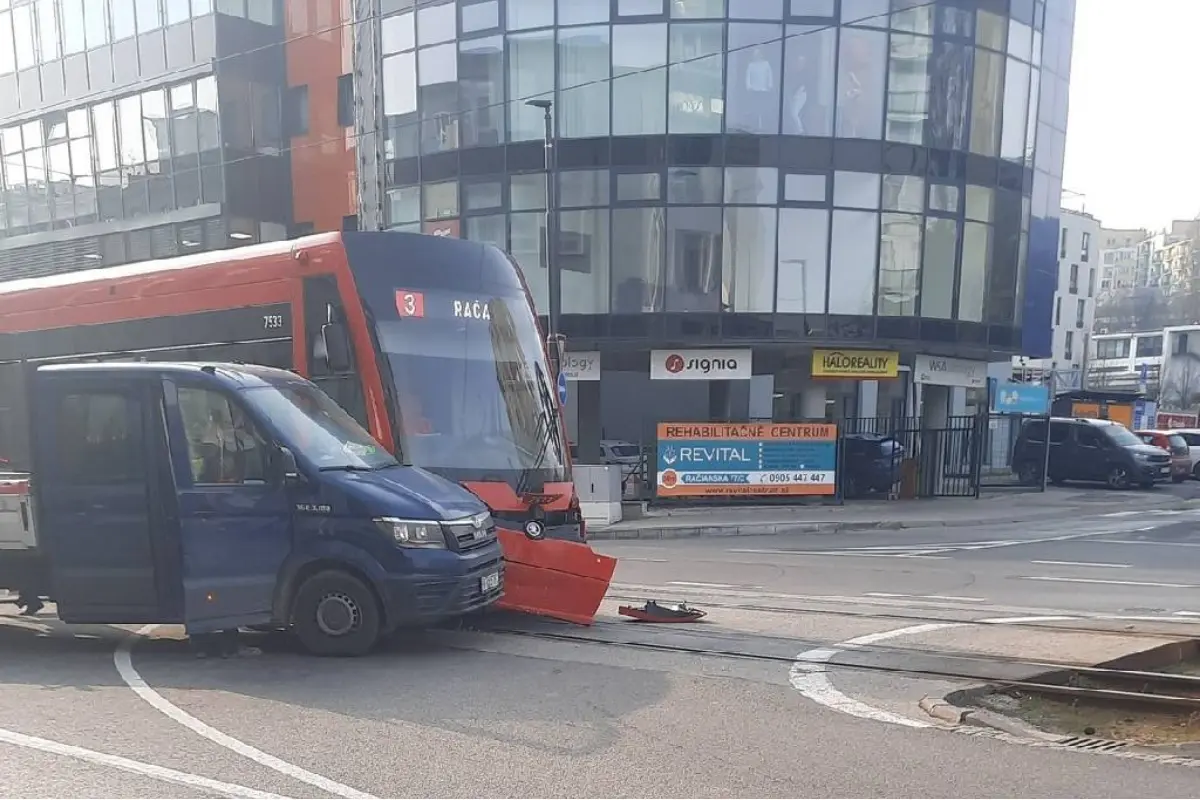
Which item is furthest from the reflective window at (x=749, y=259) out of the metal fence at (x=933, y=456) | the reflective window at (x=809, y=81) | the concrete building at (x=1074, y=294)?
the concrete building at (x=1074, y=294)

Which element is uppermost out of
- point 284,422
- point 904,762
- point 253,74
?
point 253,74

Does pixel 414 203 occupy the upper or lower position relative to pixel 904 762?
upper

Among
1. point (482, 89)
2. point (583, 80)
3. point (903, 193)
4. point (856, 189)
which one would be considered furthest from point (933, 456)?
point (482, 89)

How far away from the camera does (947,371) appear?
26.5 metres

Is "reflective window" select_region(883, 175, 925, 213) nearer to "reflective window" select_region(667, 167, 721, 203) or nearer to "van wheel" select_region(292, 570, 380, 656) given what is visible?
A: "reflective window" select_region(667, 167, 721, 203)

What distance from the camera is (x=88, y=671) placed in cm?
641

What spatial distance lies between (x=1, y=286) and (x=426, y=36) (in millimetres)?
16827

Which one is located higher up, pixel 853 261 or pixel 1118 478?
pixel 853 261

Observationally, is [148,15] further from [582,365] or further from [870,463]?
[870,463]

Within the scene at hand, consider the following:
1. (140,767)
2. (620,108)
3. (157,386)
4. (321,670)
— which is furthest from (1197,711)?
(620,108)

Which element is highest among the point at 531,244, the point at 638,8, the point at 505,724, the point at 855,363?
the point at 638,8

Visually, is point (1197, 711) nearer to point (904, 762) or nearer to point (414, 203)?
point (904, 762)

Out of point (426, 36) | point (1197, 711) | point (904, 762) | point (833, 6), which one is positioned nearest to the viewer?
point (904, 762)

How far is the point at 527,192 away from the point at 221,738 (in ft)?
69.6
